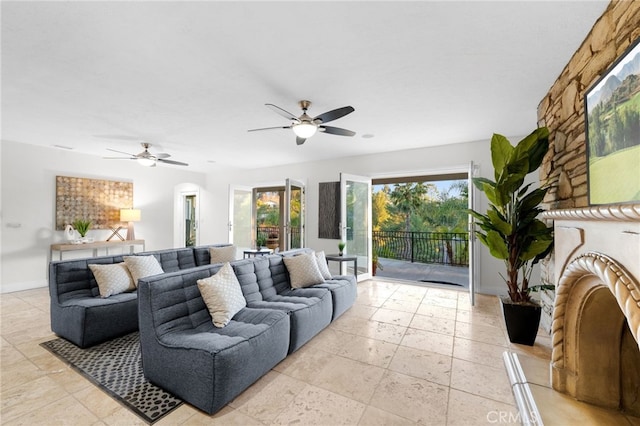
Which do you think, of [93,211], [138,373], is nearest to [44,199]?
[93,211]

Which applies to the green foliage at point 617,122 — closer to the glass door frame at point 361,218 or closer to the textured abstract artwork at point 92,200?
the glass door frame at point 361,218

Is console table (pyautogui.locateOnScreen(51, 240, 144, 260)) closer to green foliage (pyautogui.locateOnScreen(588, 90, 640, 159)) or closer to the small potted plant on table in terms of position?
the small potted plant on table

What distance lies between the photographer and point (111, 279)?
283 centimetres

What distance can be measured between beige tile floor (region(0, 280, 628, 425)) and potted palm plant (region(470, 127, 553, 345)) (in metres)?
0.31

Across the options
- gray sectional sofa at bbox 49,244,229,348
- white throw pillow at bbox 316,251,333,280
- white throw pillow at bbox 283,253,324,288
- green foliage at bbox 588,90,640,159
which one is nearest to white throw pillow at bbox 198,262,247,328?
white throw pillow at bbox 283,253,324,288

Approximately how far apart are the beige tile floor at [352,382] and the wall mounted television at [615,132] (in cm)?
140

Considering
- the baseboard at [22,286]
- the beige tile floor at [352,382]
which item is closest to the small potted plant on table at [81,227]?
the baseboard at [22,286]

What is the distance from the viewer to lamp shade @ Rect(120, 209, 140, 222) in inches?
221

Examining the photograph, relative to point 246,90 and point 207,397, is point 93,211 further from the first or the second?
point 207,397

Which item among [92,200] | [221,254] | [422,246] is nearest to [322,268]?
[221,254]

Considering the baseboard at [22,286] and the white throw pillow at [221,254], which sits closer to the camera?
the white throw pillow at [221,254]

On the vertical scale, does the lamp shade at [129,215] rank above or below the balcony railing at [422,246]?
above

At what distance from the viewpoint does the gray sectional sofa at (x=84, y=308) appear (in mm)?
2475

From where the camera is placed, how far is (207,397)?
5.44 ft
